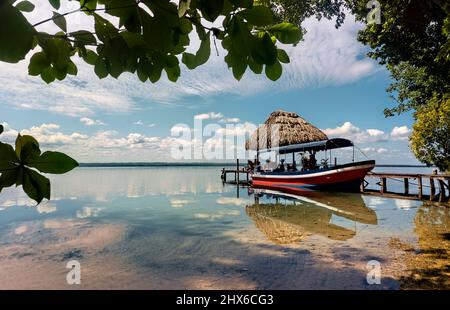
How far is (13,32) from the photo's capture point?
0.72 metres

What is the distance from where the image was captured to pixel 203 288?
Answer: 20.7 feet

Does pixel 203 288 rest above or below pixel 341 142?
below

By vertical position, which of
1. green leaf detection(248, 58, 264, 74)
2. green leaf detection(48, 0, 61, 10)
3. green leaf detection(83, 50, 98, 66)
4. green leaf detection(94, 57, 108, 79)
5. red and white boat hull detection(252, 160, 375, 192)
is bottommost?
red and white boat hull detection(252, 160, 375, 192)

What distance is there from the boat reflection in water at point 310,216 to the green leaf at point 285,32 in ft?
30.2

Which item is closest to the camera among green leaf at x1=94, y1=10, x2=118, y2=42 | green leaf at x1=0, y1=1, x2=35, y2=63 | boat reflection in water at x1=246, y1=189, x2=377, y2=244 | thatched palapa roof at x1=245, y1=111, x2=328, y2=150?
green leaf at x1=0, y1=1, x2=35, y2=63

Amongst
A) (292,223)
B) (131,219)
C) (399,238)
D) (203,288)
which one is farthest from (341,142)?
(203,288)

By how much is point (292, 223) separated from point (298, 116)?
796 inches

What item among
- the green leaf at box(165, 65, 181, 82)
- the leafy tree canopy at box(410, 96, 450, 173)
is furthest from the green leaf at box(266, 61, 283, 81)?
the leafy tree canopy at box(410, 96, 450, 173)

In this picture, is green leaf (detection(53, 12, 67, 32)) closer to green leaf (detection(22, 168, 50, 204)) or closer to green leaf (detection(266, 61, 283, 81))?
green leaf (detection(22, 168, 50, 204))

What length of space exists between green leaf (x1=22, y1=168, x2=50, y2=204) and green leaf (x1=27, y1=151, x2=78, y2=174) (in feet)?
0.11

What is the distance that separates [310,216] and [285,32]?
1411 centimetres

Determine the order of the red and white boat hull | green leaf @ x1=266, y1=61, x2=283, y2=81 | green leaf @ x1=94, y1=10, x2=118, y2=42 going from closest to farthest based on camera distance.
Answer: green leaf @ x1=94, y1=10, x2=118, y2=42
green leaf @ x1=266, y1=61, x2=283, y2=81
the red and white boat hull

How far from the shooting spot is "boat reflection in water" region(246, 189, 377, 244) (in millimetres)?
10680
